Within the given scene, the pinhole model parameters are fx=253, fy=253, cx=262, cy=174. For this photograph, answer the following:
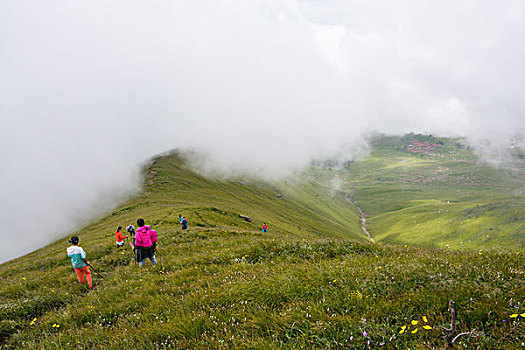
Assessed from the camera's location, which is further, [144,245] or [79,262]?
[144,245]

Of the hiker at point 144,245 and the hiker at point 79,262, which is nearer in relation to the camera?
the hiker at point 79,262

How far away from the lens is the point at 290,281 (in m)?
7.18

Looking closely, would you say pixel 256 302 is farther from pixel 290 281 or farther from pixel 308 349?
pixel 308 349

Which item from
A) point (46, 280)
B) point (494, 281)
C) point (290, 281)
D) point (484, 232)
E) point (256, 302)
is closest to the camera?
point (494, 281)

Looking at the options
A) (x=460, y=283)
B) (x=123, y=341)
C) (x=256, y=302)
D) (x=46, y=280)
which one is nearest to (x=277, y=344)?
(x=256, y=302)

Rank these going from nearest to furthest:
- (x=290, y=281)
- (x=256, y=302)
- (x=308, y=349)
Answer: (x=308, y=349)
(x=256, y=302)
(x=290, y=281)

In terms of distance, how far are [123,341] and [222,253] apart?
7.54 metres

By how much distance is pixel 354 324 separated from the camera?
470 cm

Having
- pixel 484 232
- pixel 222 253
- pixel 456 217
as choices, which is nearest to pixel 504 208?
pixel 456 217

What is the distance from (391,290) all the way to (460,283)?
143 cm

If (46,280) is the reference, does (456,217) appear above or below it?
below

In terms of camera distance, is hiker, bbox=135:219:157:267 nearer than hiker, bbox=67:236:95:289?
No

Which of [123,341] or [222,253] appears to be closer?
[123,341]

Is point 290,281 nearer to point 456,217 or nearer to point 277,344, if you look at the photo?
point 277,344
